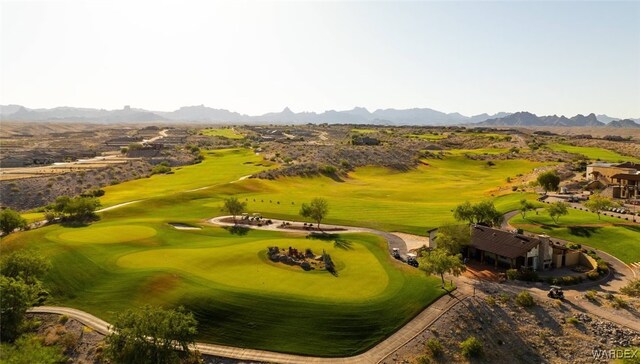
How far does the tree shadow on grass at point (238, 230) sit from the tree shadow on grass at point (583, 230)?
59244mm

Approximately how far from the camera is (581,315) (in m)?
49.5

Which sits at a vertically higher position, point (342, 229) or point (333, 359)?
point (342, 229)

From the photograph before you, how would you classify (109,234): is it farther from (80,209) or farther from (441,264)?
(441,264)

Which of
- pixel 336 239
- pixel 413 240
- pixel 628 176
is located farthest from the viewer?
pixel 628 176

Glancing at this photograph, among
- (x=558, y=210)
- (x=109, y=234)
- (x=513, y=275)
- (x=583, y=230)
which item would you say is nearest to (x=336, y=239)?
(x=513, y=275)

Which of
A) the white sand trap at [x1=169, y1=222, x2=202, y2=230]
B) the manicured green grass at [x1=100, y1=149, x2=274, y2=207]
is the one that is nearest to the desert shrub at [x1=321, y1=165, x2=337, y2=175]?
the manicured green grass at [x1=100, y1=149, x2=274, y2=207]

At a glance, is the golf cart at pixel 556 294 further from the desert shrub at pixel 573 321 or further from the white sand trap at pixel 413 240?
the white sand trap at pixel 413 240

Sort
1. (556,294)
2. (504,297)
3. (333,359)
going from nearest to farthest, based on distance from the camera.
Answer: (333,359)
(504,297)
(556,294)

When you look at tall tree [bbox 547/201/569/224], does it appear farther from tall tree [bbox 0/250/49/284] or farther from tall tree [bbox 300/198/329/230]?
tall tree [bbox 0/250/49/284]

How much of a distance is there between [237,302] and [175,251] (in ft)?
68.7

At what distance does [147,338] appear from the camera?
38875 millimetres

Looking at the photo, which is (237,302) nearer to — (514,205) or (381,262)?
(381,262)

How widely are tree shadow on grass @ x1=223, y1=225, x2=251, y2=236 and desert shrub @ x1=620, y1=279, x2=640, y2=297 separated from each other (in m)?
58.6

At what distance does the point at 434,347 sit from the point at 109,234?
5561 cm
